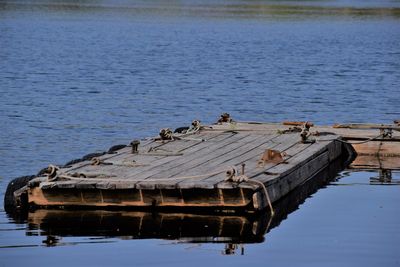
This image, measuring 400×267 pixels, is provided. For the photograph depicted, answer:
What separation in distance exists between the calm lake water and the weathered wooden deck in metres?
0.25

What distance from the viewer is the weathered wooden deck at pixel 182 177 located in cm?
1511

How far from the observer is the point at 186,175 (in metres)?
15.8

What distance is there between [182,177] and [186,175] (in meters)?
0.36

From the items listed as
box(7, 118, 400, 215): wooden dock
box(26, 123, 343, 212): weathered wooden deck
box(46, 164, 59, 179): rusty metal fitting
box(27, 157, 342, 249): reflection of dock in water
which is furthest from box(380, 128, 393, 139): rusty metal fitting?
box(46, 164, 59, 179): rusty metal fitting

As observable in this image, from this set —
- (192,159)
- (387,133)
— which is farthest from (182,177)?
(387,133)

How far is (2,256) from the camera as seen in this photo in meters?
13.3

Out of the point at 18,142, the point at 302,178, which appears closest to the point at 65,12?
the point at 18,142

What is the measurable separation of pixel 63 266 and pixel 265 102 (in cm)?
2248

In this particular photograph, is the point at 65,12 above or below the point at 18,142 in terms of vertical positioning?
above

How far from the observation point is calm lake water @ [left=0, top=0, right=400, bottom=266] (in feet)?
45.2

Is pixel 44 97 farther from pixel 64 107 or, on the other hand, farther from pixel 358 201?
pixel 358 201

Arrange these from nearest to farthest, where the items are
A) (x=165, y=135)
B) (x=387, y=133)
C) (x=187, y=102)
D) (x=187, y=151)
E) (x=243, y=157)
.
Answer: (x=243, y=157)
(x=187, y=151)
(x=165, y=135)
(x=387, y=133)
(x=187, y=102)

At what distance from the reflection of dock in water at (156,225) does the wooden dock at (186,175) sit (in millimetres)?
167

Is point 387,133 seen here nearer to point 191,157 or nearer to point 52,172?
point 191,157
